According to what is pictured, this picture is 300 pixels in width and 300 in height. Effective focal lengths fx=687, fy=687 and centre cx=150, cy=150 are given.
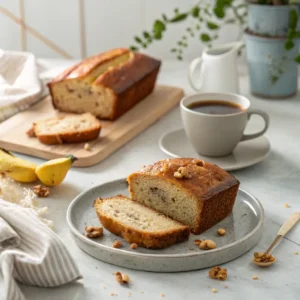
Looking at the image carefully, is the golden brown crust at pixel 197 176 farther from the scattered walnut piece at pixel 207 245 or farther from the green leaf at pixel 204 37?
the green leaf at pixel 204 37

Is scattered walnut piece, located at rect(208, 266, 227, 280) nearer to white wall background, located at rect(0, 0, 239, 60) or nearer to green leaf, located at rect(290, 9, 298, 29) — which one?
green leaf, located at rect(290, 9, 298, 29)

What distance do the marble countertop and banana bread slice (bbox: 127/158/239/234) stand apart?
0.41ft

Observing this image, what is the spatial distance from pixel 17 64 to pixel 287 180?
43.6 inches

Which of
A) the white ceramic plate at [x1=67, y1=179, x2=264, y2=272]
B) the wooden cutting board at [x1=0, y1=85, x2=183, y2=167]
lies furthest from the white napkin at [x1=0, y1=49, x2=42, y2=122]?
the white ceramic plate at [x1=67, y1=179, x2=264, y2=272]

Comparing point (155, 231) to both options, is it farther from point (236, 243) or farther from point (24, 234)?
point (24, 234)

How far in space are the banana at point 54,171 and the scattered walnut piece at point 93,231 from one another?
12.0 inches

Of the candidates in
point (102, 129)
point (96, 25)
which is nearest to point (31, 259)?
point (102, 129)

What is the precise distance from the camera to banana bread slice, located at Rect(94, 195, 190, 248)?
1474 mm

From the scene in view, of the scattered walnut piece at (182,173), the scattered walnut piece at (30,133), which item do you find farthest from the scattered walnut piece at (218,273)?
the scattered walnut piece at (30,133)

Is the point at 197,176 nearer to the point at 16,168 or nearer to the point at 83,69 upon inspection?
the point at 16,168

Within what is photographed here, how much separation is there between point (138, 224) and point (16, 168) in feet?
1.57

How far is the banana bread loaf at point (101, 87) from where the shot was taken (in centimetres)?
231

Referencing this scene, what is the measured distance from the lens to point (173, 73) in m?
2.87

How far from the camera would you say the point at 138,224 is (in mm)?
1521
